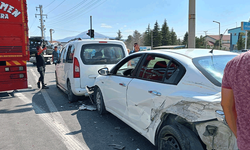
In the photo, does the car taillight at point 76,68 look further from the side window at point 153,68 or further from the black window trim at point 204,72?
the black window trim at point 204,72

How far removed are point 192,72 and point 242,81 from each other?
4.25 ft

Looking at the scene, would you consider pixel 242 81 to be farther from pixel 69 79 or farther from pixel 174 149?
pixel 69 79

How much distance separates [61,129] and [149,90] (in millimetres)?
2382

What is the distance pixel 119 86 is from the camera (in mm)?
4090

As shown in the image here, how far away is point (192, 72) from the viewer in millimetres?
2592

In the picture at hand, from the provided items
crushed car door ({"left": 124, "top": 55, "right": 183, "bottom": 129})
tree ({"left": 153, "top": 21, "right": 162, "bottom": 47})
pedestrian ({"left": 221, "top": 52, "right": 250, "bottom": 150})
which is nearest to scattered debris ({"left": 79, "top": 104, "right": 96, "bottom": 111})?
crushed car door ({"left": 124, "top": 55, "right": 183, "bottom": 129})

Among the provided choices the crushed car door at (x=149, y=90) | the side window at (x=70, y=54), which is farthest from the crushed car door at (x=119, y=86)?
the side window at (x=70, y=54)

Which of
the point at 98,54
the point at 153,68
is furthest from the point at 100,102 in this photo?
the point at 153,68

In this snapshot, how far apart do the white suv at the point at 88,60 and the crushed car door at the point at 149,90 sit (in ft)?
8.58

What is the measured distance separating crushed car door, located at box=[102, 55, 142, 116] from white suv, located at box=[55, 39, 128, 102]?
1369 millimetres

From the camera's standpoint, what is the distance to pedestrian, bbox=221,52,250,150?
1.30m

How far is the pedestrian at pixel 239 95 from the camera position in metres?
1.30

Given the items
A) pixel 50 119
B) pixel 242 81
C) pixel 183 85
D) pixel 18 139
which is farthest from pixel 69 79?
pixel 242 81

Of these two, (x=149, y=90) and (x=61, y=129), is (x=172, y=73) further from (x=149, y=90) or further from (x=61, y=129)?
(x=61, y=129)
